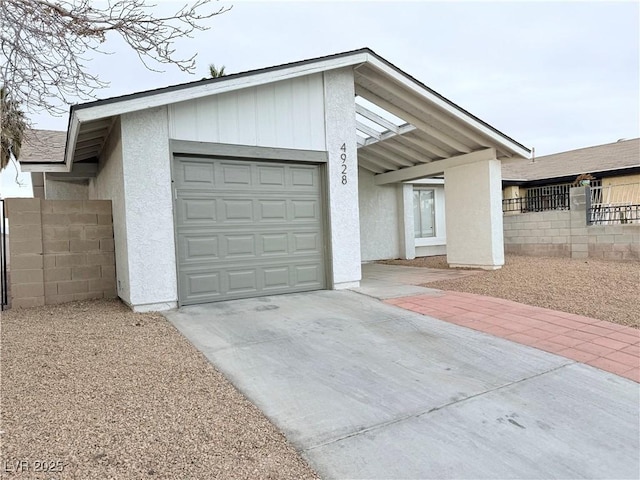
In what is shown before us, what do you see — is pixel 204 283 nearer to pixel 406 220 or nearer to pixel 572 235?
pixel 406 220

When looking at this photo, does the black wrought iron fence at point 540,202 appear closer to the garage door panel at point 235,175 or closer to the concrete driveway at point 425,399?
the garage door panel at point 235,175

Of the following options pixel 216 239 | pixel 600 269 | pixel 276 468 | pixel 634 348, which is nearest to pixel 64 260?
pixel 216 239

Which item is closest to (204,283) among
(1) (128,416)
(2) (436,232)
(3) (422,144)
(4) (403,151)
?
(1) (128,416)

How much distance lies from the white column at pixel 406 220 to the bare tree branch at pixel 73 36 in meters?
9.58

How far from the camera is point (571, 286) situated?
7176 millimetres

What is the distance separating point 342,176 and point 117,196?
13.1 ft

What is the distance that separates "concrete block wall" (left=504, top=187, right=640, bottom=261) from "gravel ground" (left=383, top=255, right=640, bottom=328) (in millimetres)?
596

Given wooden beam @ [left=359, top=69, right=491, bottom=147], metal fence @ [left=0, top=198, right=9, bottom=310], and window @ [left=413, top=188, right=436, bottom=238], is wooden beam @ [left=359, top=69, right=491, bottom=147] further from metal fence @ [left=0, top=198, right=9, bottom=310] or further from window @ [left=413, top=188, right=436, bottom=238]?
metal fence @ [left=0, top=198, right=9, bottom=310]

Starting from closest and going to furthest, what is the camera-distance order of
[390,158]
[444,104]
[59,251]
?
[59,251], [444,104], [390,158]

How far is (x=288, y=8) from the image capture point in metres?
7.34

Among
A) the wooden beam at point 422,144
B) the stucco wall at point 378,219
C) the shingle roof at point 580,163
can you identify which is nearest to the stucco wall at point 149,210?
the wooden beam at point 422,144

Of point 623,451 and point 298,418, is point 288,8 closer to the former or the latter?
point 298,418

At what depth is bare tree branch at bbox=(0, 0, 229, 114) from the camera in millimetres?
4762

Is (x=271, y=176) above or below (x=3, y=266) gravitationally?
above
